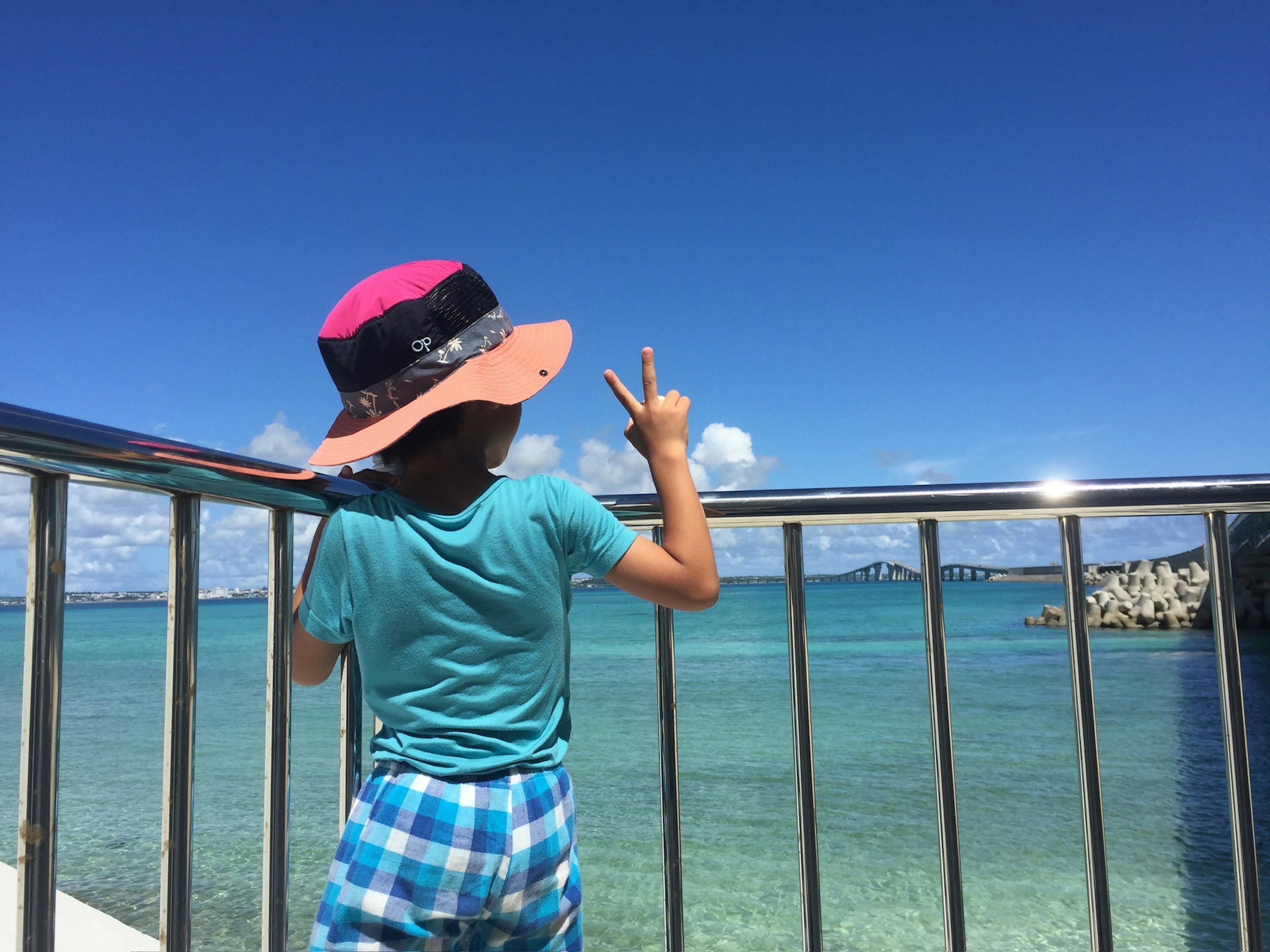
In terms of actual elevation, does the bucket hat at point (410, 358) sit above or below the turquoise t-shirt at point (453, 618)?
above

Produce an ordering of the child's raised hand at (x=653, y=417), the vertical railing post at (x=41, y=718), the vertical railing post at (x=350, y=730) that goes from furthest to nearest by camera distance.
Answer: the vertical railing post at (x=350, y=730) → the child's raised hand at (x=653, y=417) → the vertical railing post at (x=41, y=718)

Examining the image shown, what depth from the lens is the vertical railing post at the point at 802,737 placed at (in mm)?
1564

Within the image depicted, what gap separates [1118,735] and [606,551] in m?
13.9

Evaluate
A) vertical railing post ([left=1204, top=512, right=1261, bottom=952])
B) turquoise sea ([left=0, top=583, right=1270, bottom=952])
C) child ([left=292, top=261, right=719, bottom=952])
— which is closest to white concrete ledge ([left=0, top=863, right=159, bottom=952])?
turquoise sea ([left=0, top=583, right=1270, bottom=952])

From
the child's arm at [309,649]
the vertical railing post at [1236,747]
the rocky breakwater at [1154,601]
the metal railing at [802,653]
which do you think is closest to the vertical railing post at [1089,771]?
the metal railing at [802,653]

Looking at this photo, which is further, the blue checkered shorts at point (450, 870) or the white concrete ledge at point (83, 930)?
the white concrete ledge at point (83, 930)

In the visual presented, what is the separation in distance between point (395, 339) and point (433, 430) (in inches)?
5.5

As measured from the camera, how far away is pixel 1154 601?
102 feet

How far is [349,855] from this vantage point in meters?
1.07

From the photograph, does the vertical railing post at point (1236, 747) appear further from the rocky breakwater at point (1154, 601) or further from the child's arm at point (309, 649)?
the rocky breakwater at point (1154, 601)

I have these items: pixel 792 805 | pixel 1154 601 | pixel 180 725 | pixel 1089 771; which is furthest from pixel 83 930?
pixel 1154 601

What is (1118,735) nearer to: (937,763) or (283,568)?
(937,763)

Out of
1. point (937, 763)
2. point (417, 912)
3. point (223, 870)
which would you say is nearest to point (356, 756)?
point (417, 912)

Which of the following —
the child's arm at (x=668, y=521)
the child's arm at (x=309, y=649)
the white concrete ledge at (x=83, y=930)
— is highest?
the child's arm at (x=668, y=521)
